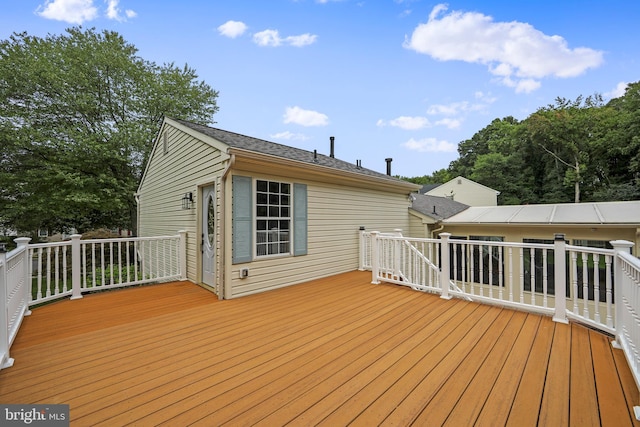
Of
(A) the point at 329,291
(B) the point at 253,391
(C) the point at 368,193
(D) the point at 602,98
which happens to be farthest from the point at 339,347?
(D) the point at 602,98

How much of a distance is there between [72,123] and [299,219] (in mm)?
12777

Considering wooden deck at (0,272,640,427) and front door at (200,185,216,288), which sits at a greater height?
front door at (200,185,216,288)

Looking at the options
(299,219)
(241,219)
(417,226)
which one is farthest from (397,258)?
(417,226)

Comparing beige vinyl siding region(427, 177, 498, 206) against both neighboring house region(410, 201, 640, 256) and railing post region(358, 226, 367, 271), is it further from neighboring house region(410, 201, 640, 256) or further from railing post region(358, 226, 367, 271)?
railing post region(358, 226, 367, 271)

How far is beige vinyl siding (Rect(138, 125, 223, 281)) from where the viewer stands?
16.0 feet

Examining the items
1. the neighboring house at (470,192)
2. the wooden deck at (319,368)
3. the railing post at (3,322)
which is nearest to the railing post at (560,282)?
the wooden deck at (319,368)

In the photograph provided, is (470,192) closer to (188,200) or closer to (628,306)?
(628,306)

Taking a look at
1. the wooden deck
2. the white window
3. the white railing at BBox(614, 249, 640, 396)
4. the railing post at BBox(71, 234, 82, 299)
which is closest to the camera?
the wooden deck

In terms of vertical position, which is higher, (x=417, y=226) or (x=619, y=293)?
(x=417, y=226)

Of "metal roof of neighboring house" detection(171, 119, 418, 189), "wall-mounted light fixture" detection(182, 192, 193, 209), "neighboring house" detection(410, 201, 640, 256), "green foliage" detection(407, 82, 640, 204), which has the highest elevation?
"green foliage" detection(407, 82, 640, 204)

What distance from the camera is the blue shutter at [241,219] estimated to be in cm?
422

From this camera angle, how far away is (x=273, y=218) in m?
4.83

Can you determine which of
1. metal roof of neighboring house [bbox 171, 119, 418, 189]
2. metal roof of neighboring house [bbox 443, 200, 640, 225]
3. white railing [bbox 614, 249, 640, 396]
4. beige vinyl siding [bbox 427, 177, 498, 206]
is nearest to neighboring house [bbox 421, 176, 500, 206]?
beige vinyl siding [bbox 427, 177, 498, 206]

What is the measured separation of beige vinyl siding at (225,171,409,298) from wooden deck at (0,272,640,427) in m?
1.04
